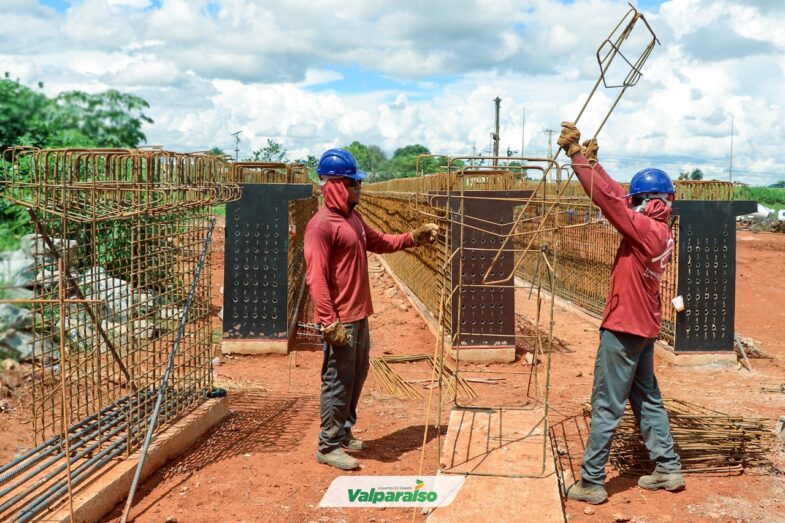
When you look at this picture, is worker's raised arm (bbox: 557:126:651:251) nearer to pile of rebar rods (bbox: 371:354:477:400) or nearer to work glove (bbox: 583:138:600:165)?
work glove (bbox: 583:138:600:165)

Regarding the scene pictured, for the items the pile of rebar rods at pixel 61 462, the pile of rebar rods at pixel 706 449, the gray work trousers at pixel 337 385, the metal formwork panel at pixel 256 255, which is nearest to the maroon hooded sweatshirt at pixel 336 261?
the gray work trousers at pixel 337 385

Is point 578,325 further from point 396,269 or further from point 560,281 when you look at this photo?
point 396,269

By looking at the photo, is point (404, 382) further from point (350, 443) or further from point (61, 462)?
point (61, 462)

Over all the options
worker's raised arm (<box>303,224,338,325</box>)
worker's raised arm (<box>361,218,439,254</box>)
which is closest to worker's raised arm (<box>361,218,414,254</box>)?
worker's raised arm (<box>361,218,439,254</box>)

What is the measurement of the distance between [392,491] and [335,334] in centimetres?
112

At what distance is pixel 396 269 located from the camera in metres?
16.3

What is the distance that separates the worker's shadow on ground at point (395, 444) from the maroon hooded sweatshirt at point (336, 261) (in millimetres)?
1172

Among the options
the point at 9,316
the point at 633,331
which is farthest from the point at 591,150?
the point at 9,316

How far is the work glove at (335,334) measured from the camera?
471cm

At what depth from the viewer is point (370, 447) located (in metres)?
5.58

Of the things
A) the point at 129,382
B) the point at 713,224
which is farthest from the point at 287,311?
the point at 713,224

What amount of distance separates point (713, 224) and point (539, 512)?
5803 millimetres

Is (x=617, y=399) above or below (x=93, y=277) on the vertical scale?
below

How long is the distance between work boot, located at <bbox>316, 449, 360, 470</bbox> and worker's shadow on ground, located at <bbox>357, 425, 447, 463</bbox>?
1.09 feet
